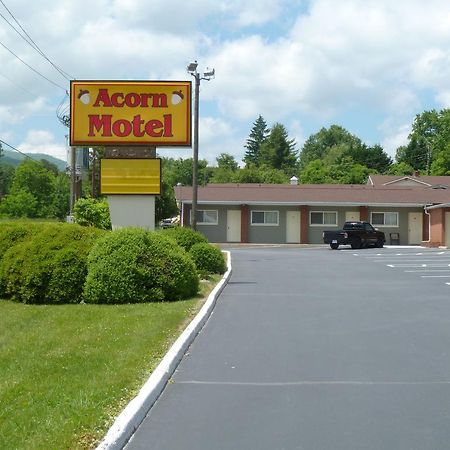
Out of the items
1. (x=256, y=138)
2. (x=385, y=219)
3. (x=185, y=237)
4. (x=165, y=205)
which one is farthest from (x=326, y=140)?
(x=185, y=237)

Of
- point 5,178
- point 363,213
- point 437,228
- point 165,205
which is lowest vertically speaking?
point 437,228

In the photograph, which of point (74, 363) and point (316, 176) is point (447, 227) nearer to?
point (74, 363)

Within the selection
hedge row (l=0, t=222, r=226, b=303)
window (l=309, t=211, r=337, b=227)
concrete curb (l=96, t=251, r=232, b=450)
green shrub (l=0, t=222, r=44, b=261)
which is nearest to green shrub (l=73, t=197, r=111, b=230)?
green shrub (l=0, t=222, r=44, b=261)

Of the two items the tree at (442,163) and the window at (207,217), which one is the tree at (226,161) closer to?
the tree at (442,163)

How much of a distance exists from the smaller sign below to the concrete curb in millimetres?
7564

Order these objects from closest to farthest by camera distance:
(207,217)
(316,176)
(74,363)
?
(74,363) < (207,217) < (316,176)

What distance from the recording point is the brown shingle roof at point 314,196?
45.6 m

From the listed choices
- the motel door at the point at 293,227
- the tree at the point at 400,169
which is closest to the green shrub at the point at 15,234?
the motel door at the point at 293,227

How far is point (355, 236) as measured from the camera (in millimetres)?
39750

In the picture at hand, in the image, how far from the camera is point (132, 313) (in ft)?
39.8

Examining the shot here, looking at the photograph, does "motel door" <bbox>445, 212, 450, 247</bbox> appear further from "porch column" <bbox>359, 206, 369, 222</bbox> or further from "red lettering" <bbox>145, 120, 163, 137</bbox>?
"red lettering" <bbox>145, 120, 163, 137</bbox>

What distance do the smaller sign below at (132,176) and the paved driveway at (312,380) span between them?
4.69 m

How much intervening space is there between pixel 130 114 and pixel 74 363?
10.8m

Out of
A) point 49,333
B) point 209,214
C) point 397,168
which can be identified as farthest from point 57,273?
point 397,168
